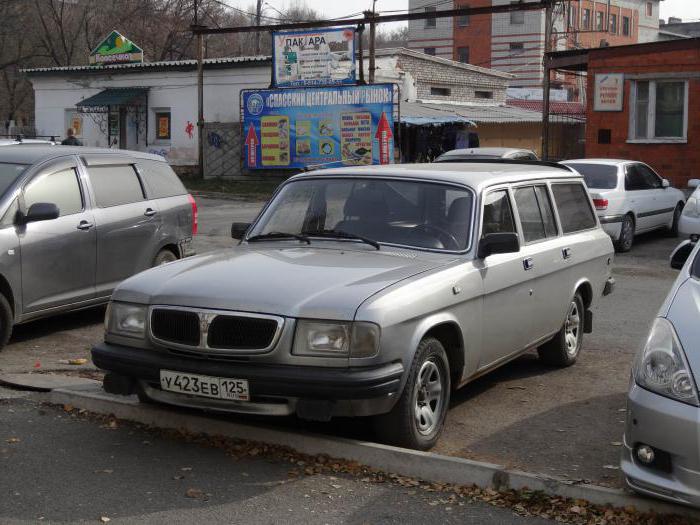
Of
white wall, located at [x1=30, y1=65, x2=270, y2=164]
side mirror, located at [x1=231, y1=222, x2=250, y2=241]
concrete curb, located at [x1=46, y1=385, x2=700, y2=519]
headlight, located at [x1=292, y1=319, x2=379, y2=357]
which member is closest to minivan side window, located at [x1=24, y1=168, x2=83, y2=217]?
side mirror, located at [x1=231, y1=222, x2=250, y2=241]

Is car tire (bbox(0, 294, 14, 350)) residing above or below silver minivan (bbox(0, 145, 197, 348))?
below

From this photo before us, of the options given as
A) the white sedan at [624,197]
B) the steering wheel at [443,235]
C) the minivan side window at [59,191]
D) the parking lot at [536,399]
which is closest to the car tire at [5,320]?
the parking lot at [536,399]

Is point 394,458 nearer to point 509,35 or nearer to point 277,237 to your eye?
point 277,237

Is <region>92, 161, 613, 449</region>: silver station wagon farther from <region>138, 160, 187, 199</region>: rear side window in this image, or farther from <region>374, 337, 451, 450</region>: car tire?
<region>138, 160, 187, 199</region>: rear side window

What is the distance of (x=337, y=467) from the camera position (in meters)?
5.25

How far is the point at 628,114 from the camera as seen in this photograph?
24141 mm

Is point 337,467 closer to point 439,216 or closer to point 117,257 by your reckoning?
point 439,216

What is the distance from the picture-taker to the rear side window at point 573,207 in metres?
7.79

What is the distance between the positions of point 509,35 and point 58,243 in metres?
67.7

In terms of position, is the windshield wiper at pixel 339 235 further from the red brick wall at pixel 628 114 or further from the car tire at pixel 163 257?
the red brick wall at pixel 628 114

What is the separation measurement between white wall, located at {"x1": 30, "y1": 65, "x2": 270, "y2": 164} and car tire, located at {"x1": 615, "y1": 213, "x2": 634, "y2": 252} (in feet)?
61.4

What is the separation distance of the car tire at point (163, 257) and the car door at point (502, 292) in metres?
4.29

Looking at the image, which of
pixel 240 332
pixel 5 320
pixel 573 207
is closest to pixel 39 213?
pixel 5 320

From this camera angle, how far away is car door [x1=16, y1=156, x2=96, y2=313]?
8258mm
